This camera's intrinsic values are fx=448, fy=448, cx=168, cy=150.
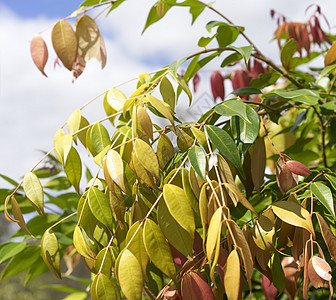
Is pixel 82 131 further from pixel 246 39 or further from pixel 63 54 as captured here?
pixel 246 39

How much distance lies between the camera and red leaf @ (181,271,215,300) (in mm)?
472

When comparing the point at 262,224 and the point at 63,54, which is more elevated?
the point at 63,54

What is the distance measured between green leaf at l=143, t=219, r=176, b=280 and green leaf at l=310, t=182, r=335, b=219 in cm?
20

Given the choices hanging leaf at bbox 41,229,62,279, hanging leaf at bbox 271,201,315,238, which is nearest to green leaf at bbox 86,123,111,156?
hanging leaf at bbox 41,229,62,279

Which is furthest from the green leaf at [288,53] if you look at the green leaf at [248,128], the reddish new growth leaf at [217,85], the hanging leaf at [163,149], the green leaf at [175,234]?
the green leaf at [175,234]

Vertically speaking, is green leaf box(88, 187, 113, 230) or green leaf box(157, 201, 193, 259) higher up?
green leaf box(88, 187, 113, 230)

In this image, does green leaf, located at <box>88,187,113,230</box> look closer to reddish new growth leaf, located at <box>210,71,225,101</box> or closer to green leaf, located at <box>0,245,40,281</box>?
green leaf, located at <box>0,245,40,281</box>

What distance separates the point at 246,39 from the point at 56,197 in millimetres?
675

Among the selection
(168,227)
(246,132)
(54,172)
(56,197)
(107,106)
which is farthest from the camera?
(54,172)

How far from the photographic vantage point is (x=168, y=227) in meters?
0.48

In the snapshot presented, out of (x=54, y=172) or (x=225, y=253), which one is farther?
(x=54, y=172)

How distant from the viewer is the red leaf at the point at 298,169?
603mm

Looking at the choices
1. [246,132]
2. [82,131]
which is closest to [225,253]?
[246,132]

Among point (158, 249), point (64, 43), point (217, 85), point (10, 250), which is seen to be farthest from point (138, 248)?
point (217, 85)
